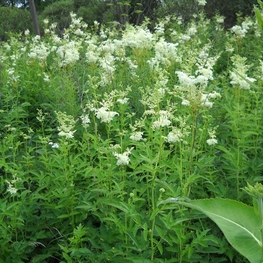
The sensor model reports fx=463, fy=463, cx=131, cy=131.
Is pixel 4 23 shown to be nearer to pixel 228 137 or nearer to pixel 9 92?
pixel 9 92

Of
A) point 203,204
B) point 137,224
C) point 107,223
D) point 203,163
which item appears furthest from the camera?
point 203,163

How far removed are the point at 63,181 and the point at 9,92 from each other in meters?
2.16

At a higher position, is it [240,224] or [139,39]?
[240,224]

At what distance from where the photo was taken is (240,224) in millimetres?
1417

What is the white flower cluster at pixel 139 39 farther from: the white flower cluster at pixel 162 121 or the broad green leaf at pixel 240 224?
the broad green leaf at pixel 240 224

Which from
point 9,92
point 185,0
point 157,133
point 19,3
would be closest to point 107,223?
point 157,133

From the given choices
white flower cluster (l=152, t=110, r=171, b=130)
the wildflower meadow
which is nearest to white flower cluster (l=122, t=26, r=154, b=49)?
the wildflower meadow

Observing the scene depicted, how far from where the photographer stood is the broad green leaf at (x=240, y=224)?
140 centimetres

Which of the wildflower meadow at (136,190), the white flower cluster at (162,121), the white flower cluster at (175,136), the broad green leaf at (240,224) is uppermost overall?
the broad green leaf at (240,224)

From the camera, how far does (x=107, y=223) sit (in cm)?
281

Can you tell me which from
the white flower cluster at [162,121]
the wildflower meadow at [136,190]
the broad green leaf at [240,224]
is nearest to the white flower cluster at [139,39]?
the wildflower meadow at [136,190]

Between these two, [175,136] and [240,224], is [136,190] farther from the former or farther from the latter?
[240,224]

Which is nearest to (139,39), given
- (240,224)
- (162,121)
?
(162,121)

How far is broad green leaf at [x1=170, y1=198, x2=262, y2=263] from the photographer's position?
1396mm
